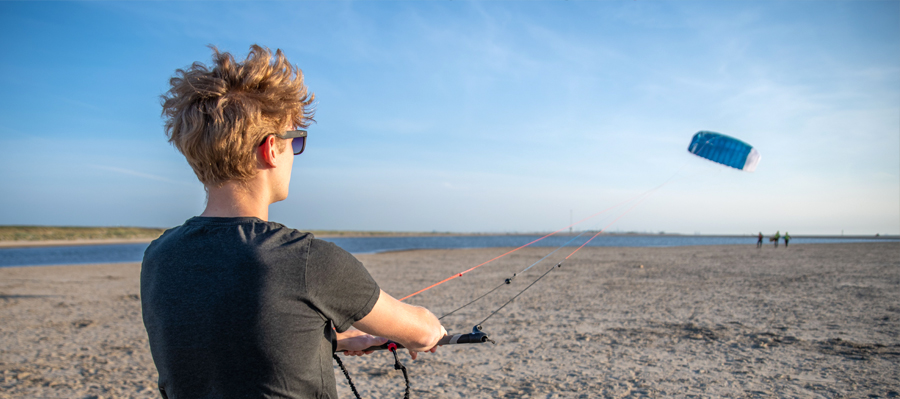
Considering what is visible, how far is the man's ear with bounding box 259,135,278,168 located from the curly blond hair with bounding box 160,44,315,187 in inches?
0.8

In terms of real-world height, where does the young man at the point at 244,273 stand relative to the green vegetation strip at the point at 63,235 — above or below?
above

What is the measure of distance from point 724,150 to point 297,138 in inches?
520

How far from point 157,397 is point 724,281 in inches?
545

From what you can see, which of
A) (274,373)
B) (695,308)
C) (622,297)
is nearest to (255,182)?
(274,373)

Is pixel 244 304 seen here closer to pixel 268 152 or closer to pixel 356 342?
pixel 268 152

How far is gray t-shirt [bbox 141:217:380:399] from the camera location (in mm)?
1066

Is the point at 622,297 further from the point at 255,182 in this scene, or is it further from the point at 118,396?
the point at 255,182

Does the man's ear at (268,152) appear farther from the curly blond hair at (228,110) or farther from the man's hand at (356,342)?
the man's hand at (356,342)

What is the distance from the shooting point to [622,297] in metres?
10.7

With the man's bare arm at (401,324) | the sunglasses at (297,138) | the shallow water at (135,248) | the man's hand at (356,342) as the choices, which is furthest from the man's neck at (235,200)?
the shallow water at (135,248)

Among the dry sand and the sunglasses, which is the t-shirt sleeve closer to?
the sunglasses

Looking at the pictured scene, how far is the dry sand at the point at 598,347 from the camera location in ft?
16.3

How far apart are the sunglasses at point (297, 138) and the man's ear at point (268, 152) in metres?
0.03

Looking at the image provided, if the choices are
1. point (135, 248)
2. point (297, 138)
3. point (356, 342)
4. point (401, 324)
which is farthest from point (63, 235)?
point (401, 324)
